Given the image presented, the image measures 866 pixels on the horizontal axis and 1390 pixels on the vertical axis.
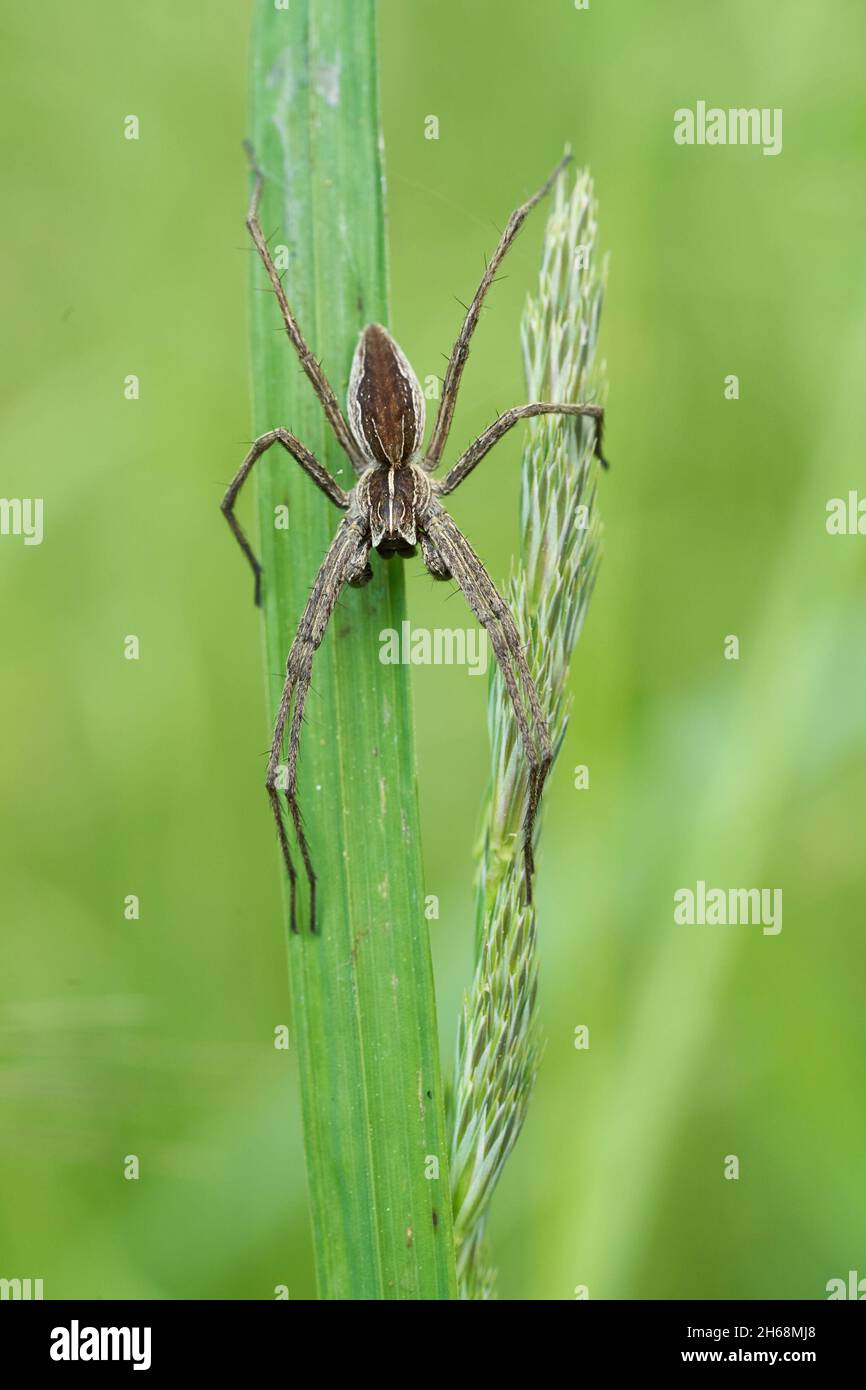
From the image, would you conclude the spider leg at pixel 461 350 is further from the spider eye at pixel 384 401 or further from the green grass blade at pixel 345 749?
the green grass blade at pixel 345 749

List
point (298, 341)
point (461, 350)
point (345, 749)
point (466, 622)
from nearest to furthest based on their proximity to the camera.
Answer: point (345, 749)
point (298, 341)
point (461, 350)
point (466, 622)

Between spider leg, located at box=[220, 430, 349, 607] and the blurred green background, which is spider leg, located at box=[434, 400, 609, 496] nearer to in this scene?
spider leg, located at box=[220, 430, 349, 607]

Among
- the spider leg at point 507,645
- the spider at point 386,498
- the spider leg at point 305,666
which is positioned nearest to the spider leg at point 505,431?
the spider at point 386,498

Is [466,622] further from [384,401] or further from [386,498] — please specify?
[384,401]

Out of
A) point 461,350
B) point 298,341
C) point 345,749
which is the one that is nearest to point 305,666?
point 345,749

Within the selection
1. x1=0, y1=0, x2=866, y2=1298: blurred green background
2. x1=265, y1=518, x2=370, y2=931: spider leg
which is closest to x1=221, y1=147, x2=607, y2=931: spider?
x1=265, y1=518, x2=370, y2=931: spider leg
